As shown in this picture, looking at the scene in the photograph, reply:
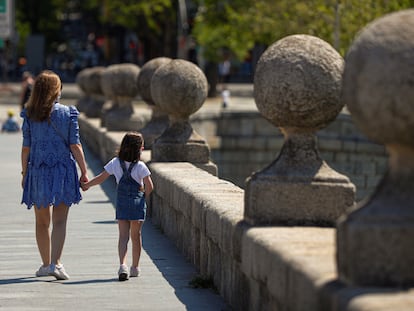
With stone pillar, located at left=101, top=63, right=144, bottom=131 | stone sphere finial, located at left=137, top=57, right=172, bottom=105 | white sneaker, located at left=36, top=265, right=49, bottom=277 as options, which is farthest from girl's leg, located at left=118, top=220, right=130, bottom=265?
stone pillar, located at left=101, top=63, right=144, bottom=131

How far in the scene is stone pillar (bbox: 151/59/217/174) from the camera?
50.3 ft

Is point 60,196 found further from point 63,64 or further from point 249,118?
point 63,64

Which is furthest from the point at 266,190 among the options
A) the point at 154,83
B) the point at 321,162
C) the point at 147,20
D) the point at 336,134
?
the point at 147,20

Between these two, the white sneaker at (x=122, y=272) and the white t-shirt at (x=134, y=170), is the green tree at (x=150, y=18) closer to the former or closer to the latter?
the white t-shirt at (x=134, y=170)

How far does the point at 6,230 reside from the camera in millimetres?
13516

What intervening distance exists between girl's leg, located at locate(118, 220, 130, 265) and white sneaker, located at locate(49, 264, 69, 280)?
1.33 ft

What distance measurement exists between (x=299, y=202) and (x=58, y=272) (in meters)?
2.52

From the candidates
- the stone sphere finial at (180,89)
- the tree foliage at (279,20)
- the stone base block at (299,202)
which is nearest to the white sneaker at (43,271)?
the stone base block at (299,202)

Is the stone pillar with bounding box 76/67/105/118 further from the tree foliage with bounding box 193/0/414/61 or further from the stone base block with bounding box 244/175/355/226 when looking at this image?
the stone base block with bounding box 244/175/355/226

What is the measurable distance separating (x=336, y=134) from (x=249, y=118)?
352 centimetres

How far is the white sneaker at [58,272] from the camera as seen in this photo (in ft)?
33.4

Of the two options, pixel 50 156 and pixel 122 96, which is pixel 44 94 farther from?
pixel 122 96

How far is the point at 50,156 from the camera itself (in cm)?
1032

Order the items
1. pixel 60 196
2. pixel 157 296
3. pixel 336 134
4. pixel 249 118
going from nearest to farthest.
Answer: pixel 157 296
pixel 60 196
pixel 336 134
pixel 249 118
